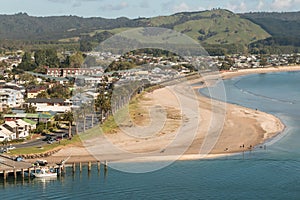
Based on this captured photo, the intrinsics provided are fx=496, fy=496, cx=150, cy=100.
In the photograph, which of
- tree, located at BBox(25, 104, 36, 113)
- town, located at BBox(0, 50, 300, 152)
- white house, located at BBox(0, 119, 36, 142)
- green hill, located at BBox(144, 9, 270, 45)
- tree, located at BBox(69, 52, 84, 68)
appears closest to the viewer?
white house, located at BBox(0, 119, 36, 142)

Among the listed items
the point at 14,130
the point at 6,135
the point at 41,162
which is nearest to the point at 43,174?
the point at 41,162

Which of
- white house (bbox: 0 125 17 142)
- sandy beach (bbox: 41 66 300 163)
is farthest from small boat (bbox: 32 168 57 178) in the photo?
white house (bbox: 0 125 17 142)

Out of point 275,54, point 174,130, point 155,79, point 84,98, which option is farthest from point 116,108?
point 275,54

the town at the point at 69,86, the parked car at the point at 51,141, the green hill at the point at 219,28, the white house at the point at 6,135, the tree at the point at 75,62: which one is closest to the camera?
the parked car at the point at 51,141

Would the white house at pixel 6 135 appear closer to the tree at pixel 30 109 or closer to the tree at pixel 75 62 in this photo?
the tree at pixel 30 109

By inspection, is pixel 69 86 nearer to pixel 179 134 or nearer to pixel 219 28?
pixel 179 134

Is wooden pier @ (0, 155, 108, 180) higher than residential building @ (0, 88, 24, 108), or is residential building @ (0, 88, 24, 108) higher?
residential building @ (0, 88, 24, 108)

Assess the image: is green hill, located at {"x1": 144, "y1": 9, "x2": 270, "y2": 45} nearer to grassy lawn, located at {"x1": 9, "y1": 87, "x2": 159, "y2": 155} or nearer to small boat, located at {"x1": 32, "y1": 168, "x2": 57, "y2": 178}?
grassy lawn, located at {"x1": 9, "y1": 87, "x2": 159, "y2": 155}

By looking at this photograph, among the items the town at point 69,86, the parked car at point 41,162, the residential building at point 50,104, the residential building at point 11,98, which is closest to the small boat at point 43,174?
the parked car at point 41,162

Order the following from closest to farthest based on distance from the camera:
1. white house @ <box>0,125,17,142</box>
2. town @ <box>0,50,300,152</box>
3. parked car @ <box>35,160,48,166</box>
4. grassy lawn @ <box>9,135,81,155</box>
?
parked car @ <box>35,160,48,166</box>
grassy lawn @ <box>9,135,81,155</box>
white house @ <box>0,125,17,142</box>
town @ <box>0,50,300,152</box>

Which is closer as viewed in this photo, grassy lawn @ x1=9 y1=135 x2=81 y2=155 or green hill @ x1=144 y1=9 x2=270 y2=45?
grassy lawn @ x1=9 y1=135 x2=81 y2=155
